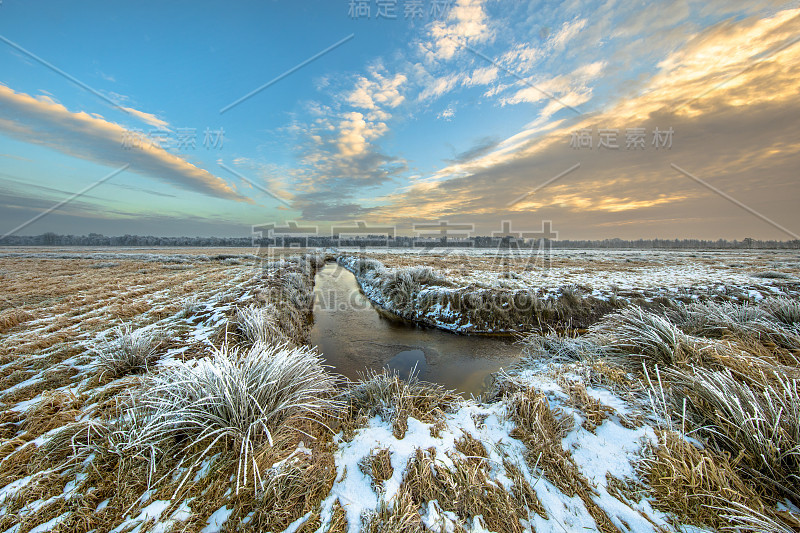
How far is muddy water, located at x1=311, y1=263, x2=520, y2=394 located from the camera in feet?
22.3

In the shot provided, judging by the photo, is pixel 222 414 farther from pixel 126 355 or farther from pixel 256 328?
pixel 256 328

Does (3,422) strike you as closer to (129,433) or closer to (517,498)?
(129,433)

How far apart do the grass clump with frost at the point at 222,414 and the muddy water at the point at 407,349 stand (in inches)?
135

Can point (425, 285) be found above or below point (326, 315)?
above

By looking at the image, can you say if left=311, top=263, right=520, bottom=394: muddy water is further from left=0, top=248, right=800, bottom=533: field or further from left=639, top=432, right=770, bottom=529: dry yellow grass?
left=639, top=432, right=770, bottom=529: dry yellow grass

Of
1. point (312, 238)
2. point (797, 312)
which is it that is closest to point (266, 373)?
point (797, 312)

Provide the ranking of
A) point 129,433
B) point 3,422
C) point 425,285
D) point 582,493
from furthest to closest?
1. point 425,285
2. point 3,422
3. point 129,433
4. point 582,493

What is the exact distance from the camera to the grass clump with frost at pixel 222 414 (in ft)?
8.57

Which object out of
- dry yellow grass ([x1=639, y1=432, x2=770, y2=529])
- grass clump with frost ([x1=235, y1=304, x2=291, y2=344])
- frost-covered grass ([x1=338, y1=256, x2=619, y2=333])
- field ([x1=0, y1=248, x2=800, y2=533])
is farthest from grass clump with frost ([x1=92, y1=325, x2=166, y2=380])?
frost-covered grass ([x1=338, y1=256, x2=619, y2=333])

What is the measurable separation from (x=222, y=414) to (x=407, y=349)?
19.8 feet

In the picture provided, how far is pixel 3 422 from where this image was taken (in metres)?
3.15

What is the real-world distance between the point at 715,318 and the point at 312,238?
322 ft

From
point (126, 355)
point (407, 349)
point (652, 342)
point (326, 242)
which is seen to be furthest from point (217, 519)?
point (326, 242)

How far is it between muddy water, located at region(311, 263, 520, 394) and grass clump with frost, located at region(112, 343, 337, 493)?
3425 mm
